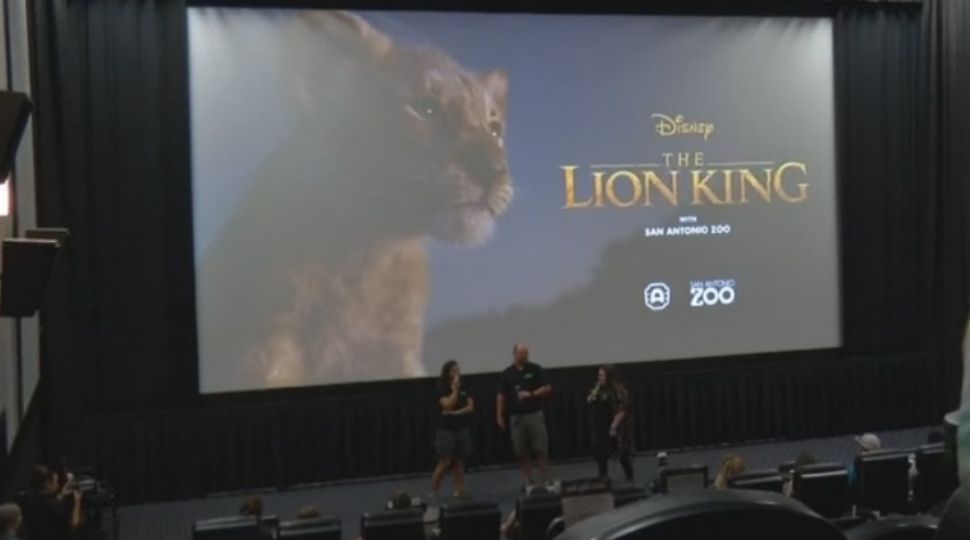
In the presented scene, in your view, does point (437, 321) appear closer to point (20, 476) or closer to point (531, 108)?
point (531, 108)

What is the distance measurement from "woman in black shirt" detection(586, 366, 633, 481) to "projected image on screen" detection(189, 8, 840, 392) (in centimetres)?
151

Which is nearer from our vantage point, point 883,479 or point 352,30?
point 883,479

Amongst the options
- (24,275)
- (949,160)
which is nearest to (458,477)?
(24,275)

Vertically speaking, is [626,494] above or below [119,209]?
below

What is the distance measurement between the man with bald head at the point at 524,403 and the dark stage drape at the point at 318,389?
38.2 inches

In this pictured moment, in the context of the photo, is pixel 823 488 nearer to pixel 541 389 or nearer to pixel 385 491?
pixel 541 389

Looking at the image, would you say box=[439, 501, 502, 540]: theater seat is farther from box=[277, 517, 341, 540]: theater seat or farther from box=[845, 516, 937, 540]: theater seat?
box=[845, 516, 937, 540]: theater seat

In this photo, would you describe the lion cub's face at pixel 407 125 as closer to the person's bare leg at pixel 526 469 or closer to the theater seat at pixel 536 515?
the person's bare leg at pixel 526 469

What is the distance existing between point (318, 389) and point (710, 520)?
10.1m

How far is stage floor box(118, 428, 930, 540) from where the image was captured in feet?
31.8

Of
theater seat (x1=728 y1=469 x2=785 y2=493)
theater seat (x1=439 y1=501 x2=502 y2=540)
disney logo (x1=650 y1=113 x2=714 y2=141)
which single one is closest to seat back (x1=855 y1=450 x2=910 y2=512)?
theater seat (x1=728 y1=469 x2=785 y2=493)

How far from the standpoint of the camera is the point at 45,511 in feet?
21.7

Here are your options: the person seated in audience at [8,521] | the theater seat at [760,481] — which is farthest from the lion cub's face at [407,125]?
the person seated in audience at [8,521]

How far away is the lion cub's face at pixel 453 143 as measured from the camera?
35.7 feet
